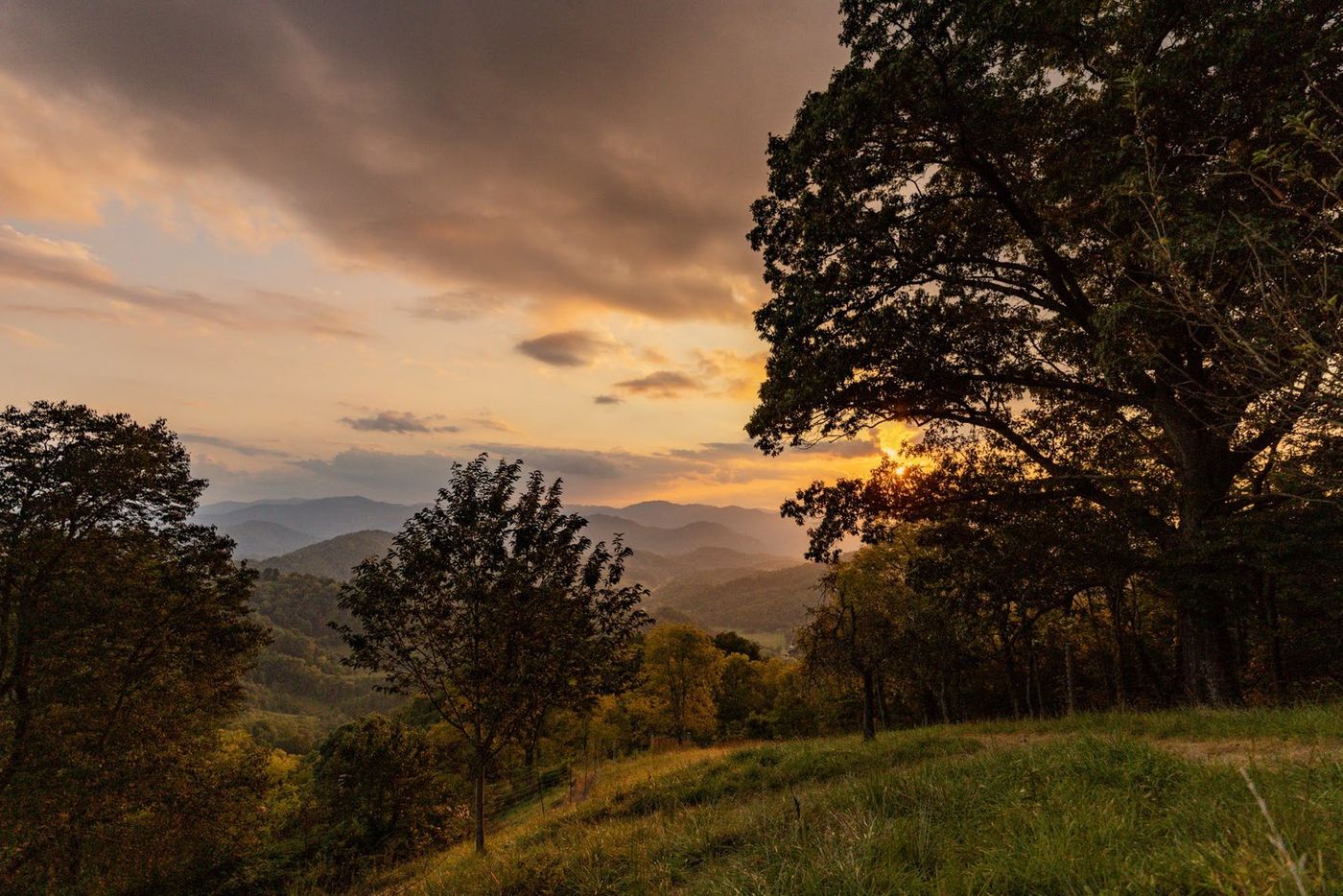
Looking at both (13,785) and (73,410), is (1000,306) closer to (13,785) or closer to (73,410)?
(73,410)

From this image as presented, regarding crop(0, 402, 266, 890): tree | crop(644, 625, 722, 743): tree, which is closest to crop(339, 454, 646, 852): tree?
crop(0, 402, 266, 890): tree

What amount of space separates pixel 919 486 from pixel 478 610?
11639 millimetres

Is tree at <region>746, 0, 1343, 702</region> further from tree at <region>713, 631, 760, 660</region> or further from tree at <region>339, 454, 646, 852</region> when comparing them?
tree at <region>713, 631, 760, 660</region>

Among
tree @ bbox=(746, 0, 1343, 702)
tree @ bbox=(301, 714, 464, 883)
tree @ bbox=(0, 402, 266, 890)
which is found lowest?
tree @ bbox=(301, 714, 464, 883)

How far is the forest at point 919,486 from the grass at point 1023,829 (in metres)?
0.21

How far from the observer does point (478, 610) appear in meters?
11.3

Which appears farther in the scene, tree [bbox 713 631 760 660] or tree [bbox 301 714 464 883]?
tree [bbox 713 631 760 660]

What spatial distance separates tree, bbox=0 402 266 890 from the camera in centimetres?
1436

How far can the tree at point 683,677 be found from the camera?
158ft

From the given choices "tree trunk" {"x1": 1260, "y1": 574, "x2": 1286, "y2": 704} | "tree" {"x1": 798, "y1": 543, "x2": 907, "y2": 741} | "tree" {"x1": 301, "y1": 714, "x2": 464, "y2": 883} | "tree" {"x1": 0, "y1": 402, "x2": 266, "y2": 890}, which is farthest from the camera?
"tree" {"x1": 301, "y1": 714, "x2": 464, "y2": 883}

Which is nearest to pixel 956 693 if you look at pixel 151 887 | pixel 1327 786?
pixel 1327 786

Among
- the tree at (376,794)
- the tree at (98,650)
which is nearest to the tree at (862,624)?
the tree at (376,794)

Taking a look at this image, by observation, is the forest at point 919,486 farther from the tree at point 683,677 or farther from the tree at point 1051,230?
the tree at point 683,677

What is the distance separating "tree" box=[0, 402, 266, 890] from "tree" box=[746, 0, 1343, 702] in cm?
1905
